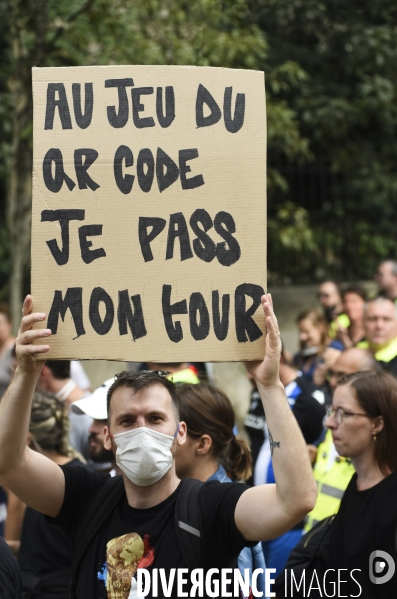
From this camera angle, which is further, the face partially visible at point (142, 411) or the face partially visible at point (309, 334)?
the face partially visible at point (309, 334)

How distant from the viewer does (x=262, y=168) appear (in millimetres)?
2848

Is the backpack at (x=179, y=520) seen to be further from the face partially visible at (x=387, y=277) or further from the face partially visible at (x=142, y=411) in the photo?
the face partially visible at (x=387, y=277)

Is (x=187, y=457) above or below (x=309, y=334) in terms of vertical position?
below

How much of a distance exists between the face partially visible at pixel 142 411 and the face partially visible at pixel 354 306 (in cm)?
516

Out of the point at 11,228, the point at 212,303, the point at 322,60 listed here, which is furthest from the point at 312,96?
the point at 212,303

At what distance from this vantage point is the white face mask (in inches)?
110

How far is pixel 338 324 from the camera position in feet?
26.6

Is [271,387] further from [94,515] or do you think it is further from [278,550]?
[278,550]

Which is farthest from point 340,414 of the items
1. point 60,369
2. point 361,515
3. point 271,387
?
point 60,369

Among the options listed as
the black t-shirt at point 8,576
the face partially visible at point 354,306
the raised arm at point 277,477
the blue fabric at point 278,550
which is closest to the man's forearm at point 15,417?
the black t-shirt at point 8,576

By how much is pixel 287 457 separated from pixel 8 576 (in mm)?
934

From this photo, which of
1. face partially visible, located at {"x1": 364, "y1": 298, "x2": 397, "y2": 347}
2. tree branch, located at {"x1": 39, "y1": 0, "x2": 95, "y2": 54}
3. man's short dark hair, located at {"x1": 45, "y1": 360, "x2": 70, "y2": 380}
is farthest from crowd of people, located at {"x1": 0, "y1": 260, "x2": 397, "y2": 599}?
tree branch, located at {"x1": 39, "y1": 0, "x2": 95, "y2": 54}

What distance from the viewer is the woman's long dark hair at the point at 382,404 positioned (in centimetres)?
365

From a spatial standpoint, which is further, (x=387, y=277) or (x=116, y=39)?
(x=116, y=39)
